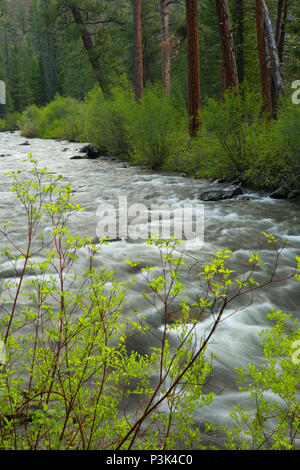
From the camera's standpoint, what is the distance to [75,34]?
789 inches

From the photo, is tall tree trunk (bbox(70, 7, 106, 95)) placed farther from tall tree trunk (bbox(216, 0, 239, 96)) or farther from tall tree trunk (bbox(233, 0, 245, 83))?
tall tree trunk (bbox(216, 0, 239, 96))

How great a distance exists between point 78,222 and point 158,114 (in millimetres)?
6569

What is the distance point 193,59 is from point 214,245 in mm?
9382

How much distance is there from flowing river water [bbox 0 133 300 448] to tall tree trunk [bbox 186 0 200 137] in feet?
7.41

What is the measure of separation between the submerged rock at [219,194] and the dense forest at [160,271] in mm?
31

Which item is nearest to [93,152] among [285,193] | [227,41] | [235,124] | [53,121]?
[227,41]

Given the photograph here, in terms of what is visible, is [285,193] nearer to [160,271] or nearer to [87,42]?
[160,271]

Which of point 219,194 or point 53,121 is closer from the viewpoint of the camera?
point 219,194

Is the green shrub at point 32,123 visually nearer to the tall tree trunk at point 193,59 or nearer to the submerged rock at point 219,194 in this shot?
the tall tree trunk at point 193,59

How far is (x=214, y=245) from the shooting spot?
648cm

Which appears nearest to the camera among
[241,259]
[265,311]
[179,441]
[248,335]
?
[179,441]

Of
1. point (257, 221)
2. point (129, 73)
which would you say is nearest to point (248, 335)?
point (257, 221)

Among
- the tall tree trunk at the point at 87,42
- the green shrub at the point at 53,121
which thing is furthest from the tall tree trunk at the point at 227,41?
the green shrub at the point at 53,121

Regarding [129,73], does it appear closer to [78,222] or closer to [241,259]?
[78,222]
